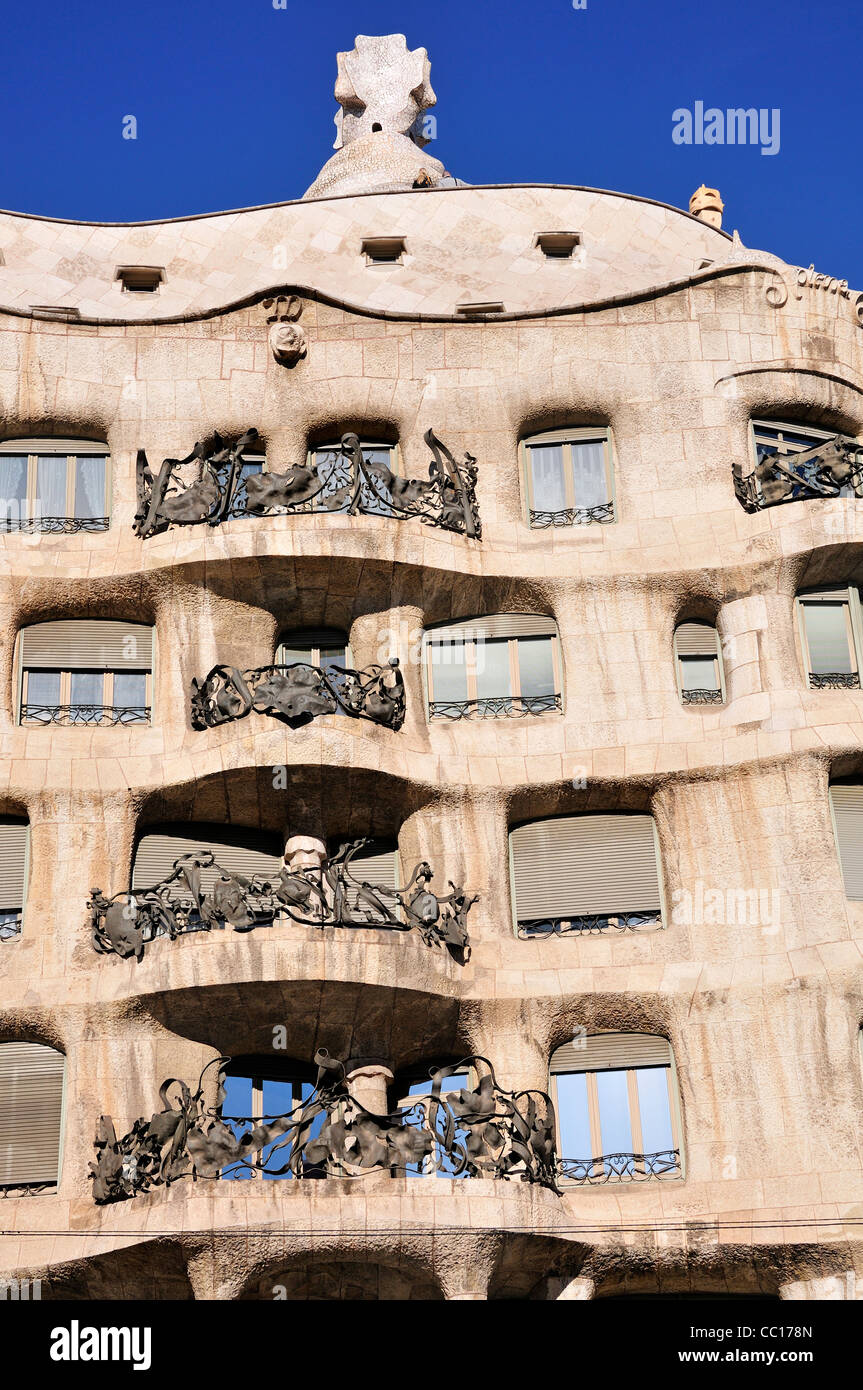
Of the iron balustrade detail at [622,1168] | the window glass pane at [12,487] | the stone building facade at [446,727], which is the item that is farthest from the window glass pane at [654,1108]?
the window glass pane at [12,487]

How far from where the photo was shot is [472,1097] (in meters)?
25.2

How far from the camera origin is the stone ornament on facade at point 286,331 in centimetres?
3152

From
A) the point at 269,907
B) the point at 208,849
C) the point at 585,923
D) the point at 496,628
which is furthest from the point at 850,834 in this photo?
the point at 208,849

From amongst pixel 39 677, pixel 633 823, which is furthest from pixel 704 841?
pixel 39 677

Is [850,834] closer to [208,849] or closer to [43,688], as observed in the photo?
[208,849]

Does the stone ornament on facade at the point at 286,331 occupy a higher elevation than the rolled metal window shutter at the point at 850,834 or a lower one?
higher

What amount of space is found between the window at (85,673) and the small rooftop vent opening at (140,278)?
6421 mm

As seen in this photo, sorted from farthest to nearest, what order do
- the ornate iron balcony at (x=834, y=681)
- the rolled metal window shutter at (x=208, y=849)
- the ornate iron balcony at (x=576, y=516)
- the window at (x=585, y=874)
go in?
the ornate iron balcony at (x=576, y=516) → the ornate iron balcony at (x=834, y=681) → the rolled metal window shutter at (x=208, y=849) → the window at (x=585, y=874)

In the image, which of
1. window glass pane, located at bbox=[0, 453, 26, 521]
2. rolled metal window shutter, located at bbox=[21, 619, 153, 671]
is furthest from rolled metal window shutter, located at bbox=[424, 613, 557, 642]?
window glass pane, located at bbox=[0, 453, 26, 521]

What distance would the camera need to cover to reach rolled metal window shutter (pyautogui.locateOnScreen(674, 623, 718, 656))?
29984mm

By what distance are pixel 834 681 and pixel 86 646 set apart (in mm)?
10427

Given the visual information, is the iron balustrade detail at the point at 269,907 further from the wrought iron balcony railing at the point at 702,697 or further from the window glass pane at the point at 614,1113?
the wrought iron balcony railing at the point at 702,697

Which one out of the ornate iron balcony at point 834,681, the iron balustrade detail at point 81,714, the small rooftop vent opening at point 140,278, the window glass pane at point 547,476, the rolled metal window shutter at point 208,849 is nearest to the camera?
the rolled metal window shutter at point 208,849
